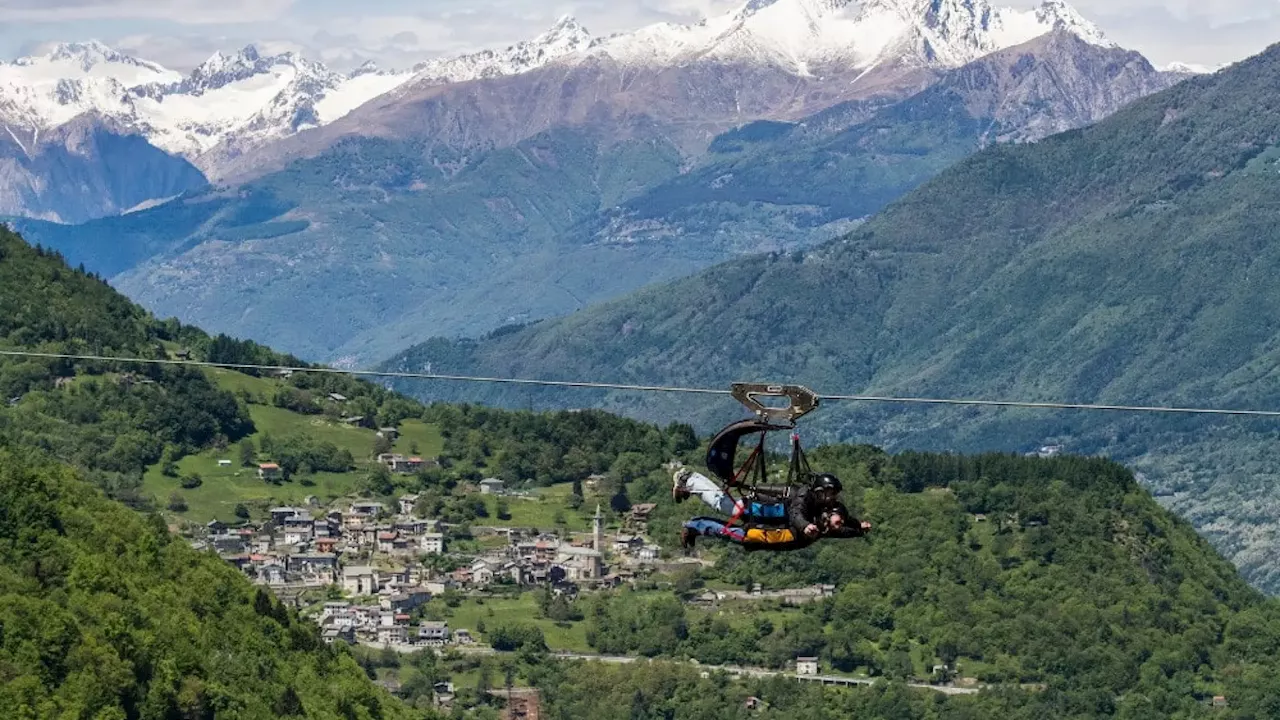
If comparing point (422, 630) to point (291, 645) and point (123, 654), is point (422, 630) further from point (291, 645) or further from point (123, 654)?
point (123, 654)

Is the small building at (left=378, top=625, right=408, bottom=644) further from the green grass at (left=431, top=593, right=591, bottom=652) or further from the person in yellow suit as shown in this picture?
the person in yellow suit

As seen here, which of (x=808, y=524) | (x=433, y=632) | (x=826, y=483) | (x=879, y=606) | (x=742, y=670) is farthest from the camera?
(x=879, y=606)

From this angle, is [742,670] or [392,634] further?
[392,634]

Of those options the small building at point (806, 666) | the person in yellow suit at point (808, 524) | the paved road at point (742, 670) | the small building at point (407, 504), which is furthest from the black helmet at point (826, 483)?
the small building at point (407, 504)

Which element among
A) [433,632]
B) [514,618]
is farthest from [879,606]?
[433,632]

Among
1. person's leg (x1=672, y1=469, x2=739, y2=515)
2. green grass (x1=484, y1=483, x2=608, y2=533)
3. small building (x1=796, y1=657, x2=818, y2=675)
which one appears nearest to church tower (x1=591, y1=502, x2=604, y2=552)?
green grass (x1=484, y1=483, x2=608, y2=533)

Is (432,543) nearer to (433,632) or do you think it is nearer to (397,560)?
(397,560)
